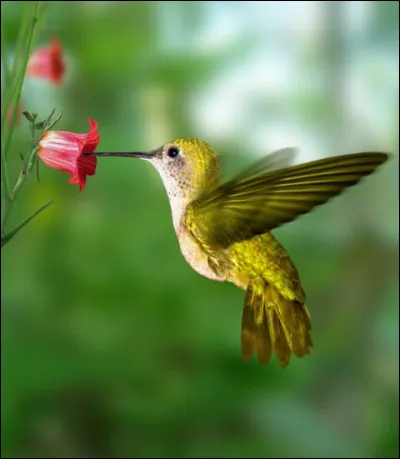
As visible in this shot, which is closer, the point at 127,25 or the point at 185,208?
the point at 185,208

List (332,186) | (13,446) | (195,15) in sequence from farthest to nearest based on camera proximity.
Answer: (195,15), (13,446), (332,186)

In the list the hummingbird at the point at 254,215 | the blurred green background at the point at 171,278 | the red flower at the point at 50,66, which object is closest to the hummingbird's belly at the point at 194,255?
the hummingbird at the point at 254,215

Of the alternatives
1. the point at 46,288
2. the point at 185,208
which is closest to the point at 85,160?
the point at 185,208

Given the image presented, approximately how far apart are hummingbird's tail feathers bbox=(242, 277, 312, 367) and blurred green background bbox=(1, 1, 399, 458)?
1353 mm

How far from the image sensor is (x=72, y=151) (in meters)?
0.39

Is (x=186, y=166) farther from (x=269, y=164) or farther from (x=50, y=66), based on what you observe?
(x=50, y=66)

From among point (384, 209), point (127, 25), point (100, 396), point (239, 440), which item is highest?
point (127, 25)

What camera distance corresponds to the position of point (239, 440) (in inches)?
74.2

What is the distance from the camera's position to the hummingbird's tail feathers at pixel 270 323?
1.11 feet

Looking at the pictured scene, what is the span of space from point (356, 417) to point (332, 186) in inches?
69.2

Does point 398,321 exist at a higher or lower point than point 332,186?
lower

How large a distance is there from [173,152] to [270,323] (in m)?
0.09

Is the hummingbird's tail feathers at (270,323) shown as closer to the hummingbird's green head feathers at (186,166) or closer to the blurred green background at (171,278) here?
the hummingbird's green head feathers at (186,166)

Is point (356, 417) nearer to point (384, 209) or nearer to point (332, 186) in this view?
point (384, 209)
